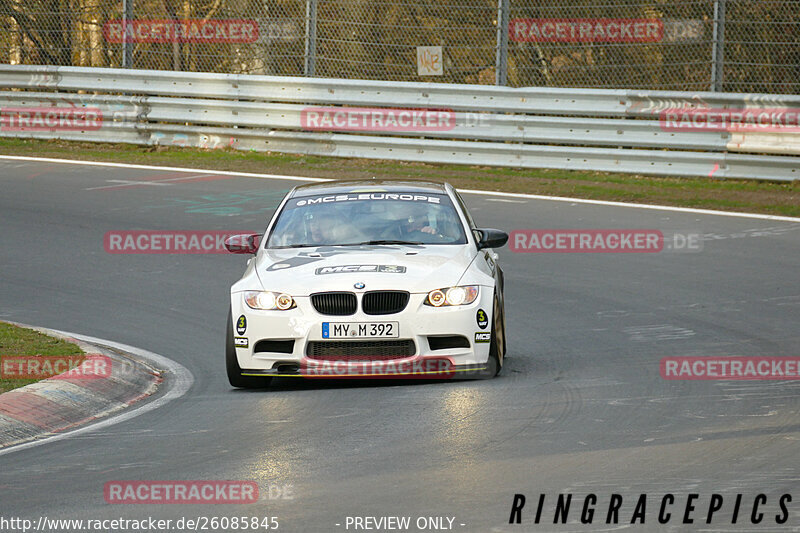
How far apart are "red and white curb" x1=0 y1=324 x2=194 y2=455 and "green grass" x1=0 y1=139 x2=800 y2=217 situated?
9913 mm

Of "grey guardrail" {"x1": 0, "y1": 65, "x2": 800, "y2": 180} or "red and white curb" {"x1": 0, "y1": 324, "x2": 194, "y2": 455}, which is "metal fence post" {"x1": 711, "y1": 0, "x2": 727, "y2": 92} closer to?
"grey guardrail" {"x1": 0, "y1": 65, "x2": 800, "y2": 180}

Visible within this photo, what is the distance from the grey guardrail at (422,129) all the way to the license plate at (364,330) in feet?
37.4

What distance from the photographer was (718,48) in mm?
20047

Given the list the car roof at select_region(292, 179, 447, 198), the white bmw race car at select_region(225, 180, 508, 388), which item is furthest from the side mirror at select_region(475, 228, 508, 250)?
the car roof at select_region(292, 179, 447, 198)

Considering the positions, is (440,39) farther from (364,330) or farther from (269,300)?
(364,330)

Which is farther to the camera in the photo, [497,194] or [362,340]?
[497,194]

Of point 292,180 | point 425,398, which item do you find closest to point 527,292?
point 425,398

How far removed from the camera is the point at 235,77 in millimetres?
22891

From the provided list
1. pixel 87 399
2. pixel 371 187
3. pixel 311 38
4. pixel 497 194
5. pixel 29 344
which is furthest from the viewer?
pixel 311 38

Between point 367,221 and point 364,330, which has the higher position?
point 367,221

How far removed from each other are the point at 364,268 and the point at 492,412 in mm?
1654

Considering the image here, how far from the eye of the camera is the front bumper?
9070 mm

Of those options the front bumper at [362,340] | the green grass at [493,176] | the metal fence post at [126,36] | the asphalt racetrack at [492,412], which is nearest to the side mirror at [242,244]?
the asphalt racetrack at [492,412]

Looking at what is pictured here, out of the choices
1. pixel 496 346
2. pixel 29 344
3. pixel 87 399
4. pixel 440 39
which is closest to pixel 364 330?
pixel 496 346
